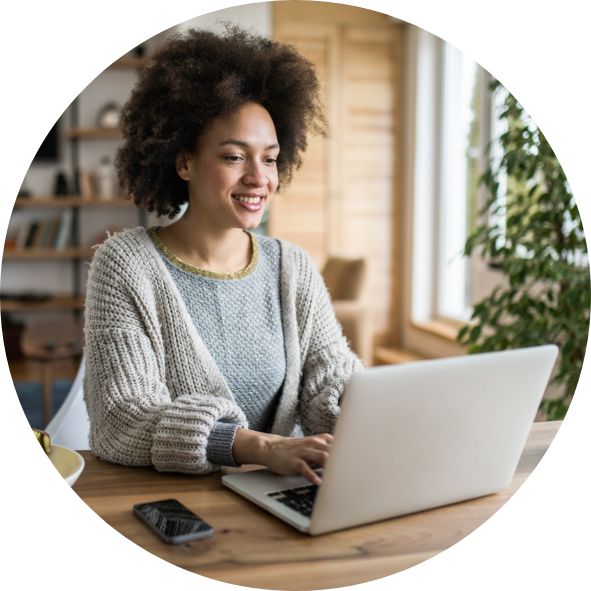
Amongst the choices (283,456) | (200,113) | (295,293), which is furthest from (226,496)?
(200,113)

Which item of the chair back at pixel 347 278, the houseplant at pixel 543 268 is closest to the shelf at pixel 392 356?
the chair back at pixel 347 278

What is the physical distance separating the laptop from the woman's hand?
4 centimetres

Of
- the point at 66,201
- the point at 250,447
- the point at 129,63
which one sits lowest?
the point at 250,447

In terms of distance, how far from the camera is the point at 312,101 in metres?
1.62

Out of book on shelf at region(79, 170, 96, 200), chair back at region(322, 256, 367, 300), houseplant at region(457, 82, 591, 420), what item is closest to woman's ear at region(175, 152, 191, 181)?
houseplant at region(457, 82, 591, 420)

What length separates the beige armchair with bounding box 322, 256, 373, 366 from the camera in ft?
12.0

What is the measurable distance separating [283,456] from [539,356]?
40 cm

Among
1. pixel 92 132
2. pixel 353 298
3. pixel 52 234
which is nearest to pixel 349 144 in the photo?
pixel 353 298

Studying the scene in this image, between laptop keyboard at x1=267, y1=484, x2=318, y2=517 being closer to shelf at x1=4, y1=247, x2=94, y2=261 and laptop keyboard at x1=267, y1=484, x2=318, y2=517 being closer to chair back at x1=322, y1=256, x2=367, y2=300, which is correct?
chair back at x1=322, y1=256, x2=367, y2=300

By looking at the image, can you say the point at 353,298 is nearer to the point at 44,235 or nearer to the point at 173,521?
the point at 44,235

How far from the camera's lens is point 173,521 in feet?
2.82

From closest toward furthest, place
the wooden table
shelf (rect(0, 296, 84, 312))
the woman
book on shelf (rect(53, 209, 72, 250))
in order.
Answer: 1. the wooden table
2. the woman
3. shelf (rect(0, 296, 84, 312))
4. book on shelf (rect(53, 209, 72, 250))

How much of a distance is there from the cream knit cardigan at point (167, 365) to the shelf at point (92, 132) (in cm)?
377

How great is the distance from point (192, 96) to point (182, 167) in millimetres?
164
